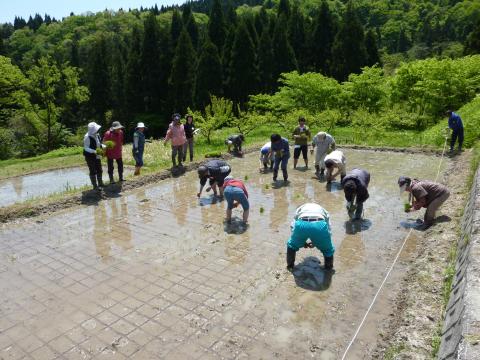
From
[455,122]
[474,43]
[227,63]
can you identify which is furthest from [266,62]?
[455,122]

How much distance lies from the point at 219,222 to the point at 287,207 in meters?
1.72

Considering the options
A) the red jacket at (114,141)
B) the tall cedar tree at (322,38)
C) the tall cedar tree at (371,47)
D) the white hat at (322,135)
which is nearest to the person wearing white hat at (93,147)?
the red jacket at (114,141)

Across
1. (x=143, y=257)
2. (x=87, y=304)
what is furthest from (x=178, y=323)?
(x=143, y=257)

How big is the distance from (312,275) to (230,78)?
28.2m

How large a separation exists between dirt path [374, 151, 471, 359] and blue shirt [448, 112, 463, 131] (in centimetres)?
604

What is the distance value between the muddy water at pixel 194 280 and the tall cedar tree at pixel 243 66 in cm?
2415

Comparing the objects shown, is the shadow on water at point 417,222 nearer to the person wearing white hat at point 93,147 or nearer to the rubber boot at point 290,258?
the rubber boot at point 290,258

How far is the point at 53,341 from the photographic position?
420cm

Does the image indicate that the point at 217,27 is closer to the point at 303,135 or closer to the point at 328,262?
the point at 303,135

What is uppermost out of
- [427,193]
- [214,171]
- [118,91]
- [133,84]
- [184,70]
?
[184,70]

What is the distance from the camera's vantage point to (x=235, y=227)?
737 centimetres

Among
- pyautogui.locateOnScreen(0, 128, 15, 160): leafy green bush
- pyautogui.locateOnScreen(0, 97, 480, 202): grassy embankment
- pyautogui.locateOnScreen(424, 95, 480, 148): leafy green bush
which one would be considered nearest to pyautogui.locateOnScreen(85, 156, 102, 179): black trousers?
pyautogui.locateOnScreen(0, 97, 480, 202): grassy embankment

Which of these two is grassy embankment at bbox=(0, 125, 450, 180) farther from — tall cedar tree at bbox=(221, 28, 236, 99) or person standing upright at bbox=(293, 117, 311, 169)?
tall cedar tree at bbox=(221, 28, 236, 99)

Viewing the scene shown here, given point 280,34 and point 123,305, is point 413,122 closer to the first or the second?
point 280,34
